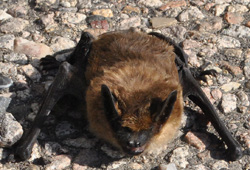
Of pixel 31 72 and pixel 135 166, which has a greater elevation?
pixel 31 72

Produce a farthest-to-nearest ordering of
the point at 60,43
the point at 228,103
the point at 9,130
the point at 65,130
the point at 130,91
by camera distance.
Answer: the point at 60,43 < the point at 228,103 < the point at 65,130 < the point at 9,130 < the point at 130,91

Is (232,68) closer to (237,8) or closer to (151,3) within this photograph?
(237,8)

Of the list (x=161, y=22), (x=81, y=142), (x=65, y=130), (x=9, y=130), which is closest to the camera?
(x=9, y=130)

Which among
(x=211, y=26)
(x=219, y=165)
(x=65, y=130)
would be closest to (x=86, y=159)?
(x=65, y=130)

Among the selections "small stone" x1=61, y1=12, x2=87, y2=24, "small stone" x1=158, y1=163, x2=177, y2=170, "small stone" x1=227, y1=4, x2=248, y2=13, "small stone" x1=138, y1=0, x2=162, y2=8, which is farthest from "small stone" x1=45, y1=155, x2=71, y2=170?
"small stone" x1=227, y1=4, x2=248, y2=13

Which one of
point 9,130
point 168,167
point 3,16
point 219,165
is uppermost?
point 3,16

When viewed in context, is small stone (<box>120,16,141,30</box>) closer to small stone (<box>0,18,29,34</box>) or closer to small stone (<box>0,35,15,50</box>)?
small stone (<box>0,18,29,34</box>)
